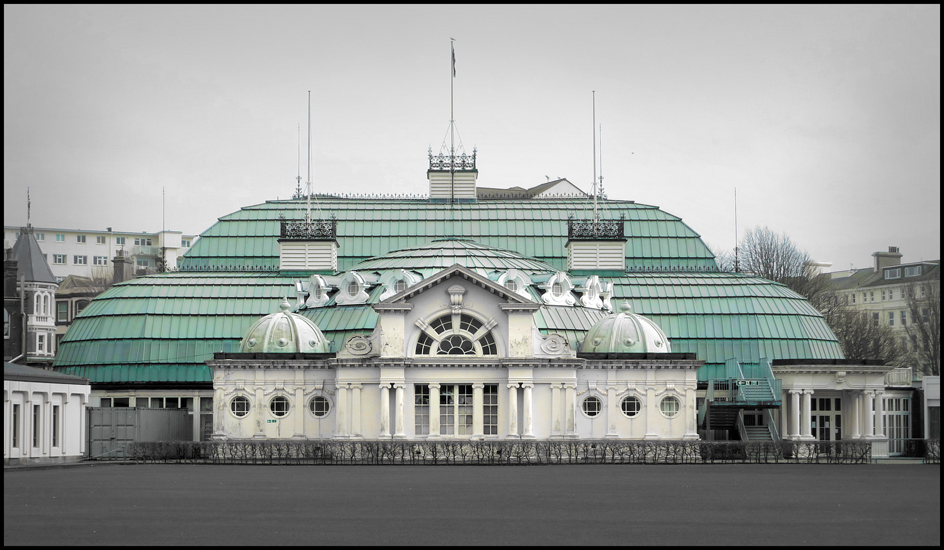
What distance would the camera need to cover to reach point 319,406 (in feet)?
322

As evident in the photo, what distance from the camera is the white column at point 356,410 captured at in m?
95.6

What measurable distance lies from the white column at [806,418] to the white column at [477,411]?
26363mm

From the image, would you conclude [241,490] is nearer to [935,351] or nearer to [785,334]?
[785,334]

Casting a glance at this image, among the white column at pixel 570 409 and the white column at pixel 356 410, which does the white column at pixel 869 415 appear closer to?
the white column at pixel 570 409

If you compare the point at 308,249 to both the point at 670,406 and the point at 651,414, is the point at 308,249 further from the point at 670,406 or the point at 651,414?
the point at 670,406

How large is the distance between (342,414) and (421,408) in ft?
17.3

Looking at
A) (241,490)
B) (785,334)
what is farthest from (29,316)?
(241,490)

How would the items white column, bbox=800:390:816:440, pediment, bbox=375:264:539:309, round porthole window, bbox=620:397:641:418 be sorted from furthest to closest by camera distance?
white column, bbox=800:390:816:440
round porthole window, bbox=620:397:641:418
pediment, bbox=375:264:539:309

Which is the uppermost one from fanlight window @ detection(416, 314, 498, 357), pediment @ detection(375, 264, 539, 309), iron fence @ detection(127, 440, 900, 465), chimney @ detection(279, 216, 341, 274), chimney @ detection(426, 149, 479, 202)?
chimney @ detection(426, 149, 479, 202)

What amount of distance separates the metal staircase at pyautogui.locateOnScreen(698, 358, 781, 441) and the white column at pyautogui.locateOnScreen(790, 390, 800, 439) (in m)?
1.31

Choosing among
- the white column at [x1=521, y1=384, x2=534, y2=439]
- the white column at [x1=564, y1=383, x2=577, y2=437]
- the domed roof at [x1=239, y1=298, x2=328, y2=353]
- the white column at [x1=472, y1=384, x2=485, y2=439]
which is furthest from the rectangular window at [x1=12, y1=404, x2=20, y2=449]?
the white column at [x1=564, y1=383, x2=577, y2=437]

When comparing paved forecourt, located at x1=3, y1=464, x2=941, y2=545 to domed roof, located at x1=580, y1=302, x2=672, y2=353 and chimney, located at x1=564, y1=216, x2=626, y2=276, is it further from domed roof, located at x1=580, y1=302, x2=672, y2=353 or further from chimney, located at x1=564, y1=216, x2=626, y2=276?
chimney, located at x1=564, y1=216, x2=626, y2=276

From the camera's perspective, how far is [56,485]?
60.6 m

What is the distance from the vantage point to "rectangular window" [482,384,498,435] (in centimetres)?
9581
